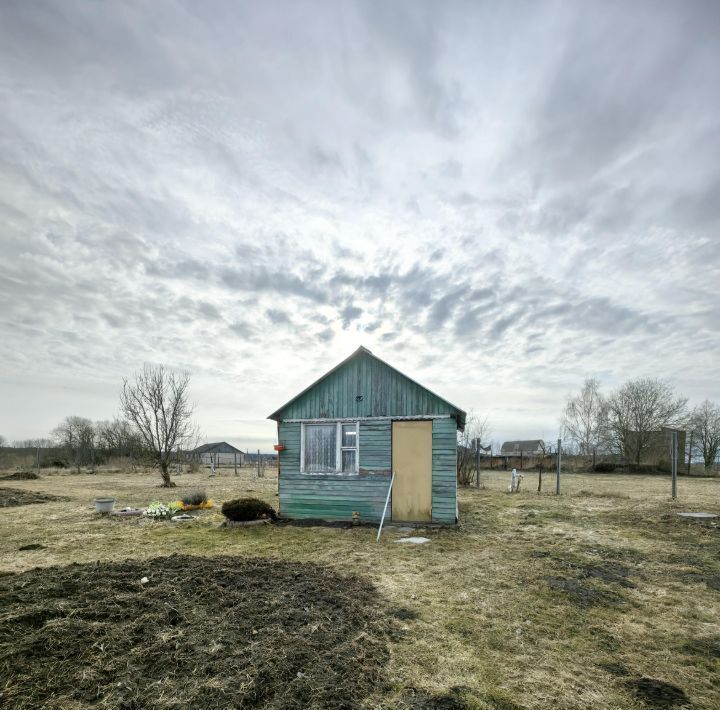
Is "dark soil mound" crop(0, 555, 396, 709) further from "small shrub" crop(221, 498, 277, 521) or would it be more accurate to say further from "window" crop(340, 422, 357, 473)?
"window" crop(340, 422, 357, 473)

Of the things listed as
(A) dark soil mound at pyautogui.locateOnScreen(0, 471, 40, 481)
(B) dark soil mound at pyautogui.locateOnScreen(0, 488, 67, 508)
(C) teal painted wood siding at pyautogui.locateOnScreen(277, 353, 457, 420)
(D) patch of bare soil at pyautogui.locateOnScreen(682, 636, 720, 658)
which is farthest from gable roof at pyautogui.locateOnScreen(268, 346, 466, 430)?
(A) dark soil mound at pyautogui.locateOnScreen(0, 471, 40, 481)

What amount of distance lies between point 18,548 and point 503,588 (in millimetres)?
8996

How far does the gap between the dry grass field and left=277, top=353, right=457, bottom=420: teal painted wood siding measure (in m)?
2.76

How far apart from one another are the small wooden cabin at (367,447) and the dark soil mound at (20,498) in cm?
1036

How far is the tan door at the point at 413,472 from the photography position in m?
10.6

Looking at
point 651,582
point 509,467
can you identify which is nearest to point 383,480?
point 651,582

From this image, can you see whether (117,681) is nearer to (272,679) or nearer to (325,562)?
(272,679)

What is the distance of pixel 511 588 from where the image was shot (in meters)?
6.18

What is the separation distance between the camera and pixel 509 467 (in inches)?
1296

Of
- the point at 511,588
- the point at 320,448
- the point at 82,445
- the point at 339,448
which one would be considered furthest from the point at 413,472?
the point at 82,445

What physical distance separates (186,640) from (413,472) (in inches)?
282

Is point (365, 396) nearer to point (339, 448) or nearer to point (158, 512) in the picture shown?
point (339, 448)

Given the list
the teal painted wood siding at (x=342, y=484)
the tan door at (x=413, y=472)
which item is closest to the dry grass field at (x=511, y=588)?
the tan door at (x=413, y=472)

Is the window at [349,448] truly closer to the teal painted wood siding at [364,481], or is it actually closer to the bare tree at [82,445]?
the teal painted wood siding at [364,481]
